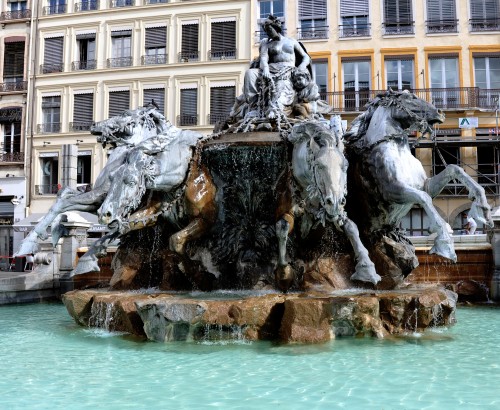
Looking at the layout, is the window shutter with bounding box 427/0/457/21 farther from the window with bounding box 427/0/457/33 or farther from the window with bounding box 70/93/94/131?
the window with bounding box 70/93/94/131

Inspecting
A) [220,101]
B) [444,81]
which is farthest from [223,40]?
[444,81]

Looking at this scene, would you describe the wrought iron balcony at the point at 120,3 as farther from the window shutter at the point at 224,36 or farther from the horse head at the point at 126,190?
the horse head at the point at 126,190

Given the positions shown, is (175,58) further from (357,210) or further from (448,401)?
(448,401)

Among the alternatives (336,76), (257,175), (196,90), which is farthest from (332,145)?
(196,90)

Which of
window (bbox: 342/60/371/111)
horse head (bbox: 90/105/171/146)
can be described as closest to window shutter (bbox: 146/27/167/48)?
window (bbox: 342/60/371/111)

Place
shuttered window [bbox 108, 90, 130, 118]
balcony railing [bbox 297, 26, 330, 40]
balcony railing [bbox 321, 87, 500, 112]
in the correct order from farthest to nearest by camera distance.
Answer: shuttered window [bbox 108, 90, 130, 118] → balcony railing [bbox 297, 26, 330, 40] → balcony railing [bbox 321, 87, 500, 112]

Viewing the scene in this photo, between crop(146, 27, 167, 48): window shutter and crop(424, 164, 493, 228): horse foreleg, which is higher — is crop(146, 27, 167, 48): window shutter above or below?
above

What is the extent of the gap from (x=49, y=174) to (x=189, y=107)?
9.88m

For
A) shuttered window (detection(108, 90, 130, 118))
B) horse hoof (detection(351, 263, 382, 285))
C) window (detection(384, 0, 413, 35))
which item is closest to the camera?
horse hoof (detection(351, 263, 382, 285))

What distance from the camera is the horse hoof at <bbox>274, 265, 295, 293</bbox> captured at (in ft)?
25.9

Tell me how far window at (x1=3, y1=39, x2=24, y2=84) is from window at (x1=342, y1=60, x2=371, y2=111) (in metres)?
21.3

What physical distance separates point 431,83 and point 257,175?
81.7 ft

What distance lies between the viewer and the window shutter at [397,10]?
105 ft

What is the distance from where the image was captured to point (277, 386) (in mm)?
4578
